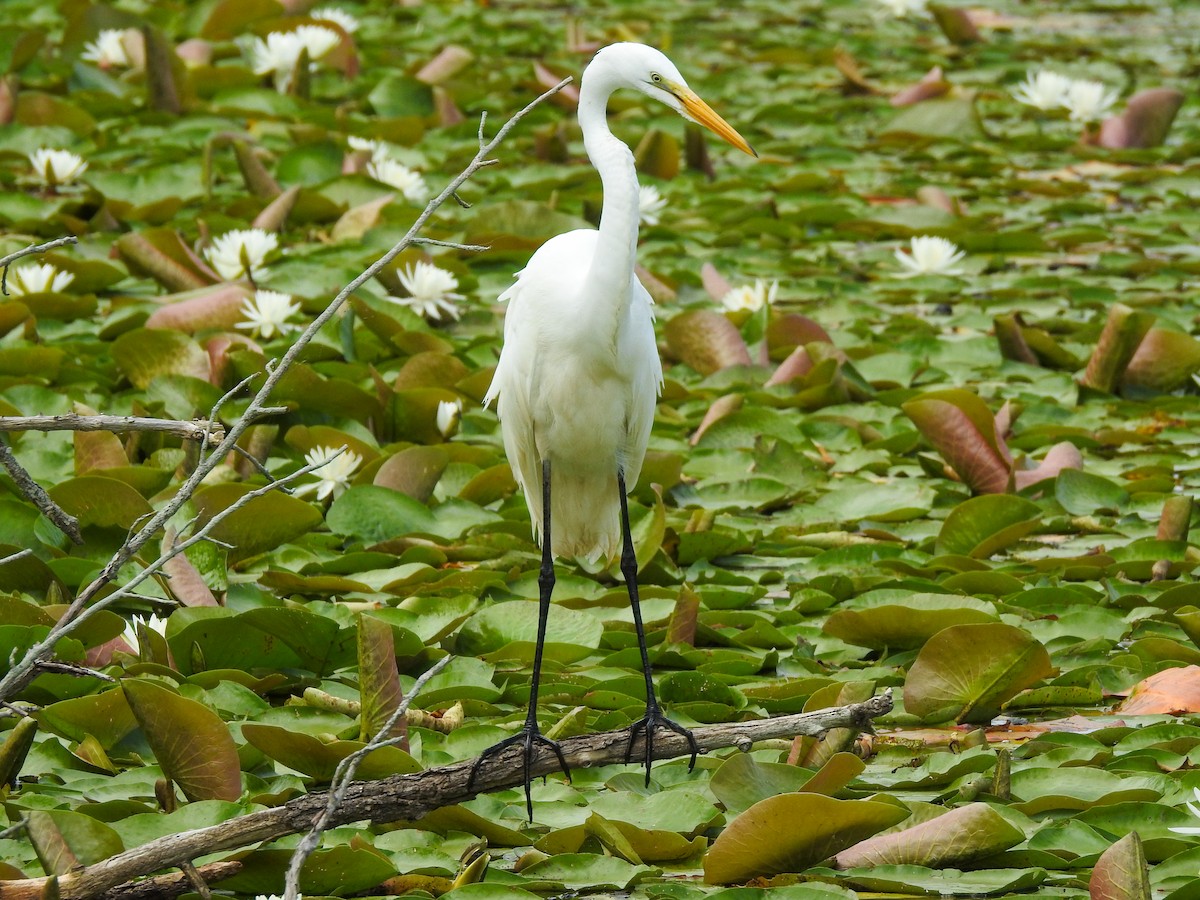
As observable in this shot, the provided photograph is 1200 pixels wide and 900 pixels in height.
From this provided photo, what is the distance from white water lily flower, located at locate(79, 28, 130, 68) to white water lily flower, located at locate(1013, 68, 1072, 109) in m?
4.37

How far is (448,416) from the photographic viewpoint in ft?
13.9

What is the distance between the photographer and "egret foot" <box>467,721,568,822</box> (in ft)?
8.27

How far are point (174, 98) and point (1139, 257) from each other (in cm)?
412

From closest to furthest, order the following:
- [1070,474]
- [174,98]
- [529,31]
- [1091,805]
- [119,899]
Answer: [119,899] → [1091,805] → [1070,474] → [174,98] → [529,31]

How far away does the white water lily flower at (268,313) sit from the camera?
4.57 m

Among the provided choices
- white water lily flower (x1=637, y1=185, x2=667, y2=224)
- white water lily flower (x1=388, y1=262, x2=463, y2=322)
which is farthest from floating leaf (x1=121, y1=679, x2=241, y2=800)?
white water lily flower (x1=637, y1=185, x2=667, y2=224)

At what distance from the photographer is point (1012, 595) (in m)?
3.42

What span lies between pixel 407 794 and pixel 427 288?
2647 mm

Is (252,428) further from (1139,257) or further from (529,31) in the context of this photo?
(529,31)

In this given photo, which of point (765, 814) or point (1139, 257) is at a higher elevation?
point (765, 814)

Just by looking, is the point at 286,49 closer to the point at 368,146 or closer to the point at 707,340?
the point at 368,146

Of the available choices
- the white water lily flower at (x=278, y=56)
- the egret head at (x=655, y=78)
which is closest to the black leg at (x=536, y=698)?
the egret head at (x=655, y=78)

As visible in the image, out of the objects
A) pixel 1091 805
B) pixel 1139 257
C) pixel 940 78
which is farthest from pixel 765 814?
pixel 940 78

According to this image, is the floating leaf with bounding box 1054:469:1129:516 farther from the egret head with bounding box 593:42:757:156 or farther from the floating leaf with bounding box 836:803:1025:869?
the floating leaf with bounding box 836:803:1025:869
